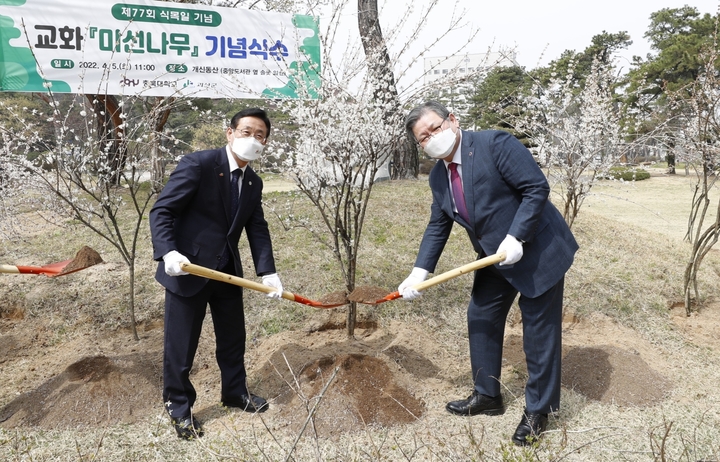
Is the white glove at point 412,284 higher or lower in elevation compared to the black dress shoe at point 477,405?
higher

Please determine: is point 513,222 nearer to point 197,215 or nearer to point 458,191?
point 458,191

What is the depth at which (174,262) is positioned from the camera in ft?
8.75

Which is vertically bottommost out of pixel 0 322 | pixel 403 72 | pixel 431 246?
pixel 0 322

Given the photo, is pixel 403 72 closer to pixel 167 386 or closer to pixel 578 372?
pixel 578 372

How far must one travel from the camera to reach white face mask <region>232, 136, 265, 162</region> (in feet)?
9.60

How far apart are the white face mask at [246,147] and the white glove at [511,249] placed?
4.70ft

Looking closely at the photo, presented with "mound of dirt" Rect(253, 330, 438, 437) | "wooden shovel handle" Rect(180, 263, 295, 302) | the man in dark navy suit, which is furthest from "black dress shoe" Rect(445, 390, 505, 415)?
"wooden shovel handle" Rect(180, 263, 295, 302)

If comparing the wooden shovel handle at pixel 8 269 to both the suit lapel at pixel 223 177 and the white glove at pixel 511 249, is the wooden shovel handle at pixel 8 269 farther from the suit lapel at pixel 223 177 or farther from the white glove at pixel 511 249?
the white glove at pixel 511 249

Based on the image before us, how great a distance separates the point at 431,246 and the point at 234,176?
1.23 m

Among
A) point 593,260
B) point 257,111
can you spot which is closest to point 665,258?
point 593,260

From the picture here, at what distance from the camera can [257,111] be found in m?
2.95

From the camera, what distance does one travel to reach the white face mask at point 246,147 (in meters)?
2.93

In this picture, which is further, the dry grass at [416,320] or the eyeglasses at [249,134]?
the eyeglasses at [249,134]

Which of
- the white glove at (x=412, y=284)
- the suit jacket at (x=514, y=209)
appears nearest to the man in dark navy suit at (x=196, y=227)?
the white glove at (x=412, y=284)
